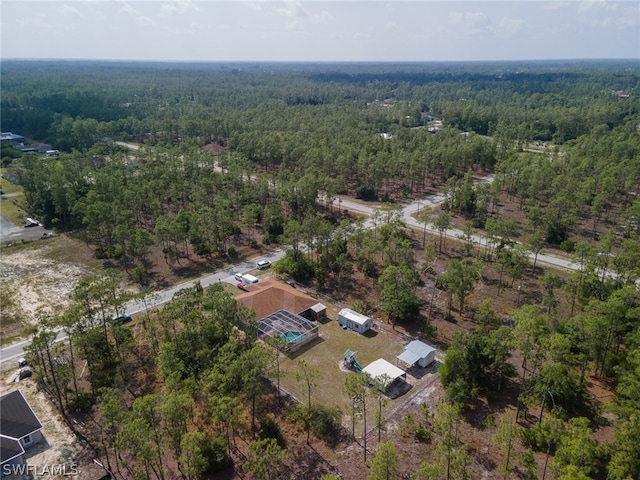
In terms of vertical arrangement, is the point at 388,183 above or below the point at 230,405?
below

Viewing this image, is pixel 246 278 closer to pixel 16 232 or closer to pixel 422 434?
pixel 422 434

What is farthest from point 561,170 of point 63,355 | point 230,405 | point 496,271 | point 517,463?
point 63,355

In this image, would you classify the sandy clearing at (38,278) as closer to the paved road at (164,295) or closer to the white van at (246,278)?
the paved road at (164,295)

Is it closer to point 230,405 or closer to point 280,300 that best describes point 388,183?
point 280,300

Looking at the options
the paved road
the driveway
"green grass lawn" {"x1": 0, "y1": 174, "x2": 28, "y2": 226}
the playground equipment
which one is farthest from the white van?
"green grass lawn" {"x1": 0, "y1": 174, "x2": 28, "y2": 226}

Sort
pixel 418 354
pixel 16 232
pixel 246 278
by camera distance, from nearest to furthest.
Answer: pixel 418 354 < pixel 246 278 < pixel 16 232

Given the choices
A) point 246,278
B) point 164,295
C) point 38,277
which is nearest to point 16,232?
point 38,277
